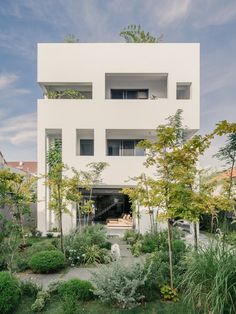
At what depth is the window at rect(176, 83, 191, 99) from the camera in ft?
61.5

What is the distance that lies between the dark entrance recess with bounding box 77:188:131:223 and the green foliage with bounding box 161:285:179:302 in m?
13.5

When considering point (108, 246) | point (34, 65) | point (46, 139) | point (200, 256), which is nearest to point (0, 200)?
point (46, 139)

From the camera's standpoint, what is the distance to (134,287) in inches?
232

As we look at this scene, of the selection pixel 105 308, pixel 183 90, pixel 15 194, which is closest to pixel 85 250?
pixel 105 308

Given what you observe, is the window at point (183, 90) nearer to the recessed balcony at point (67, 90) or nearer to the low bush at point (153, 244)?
the recessed balcony at point (67, 90)

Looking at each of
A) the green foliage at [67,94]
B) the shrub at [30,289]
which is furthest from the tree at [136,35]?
the shrub at [30,289]

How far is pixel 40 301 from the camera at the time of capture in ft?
20.2

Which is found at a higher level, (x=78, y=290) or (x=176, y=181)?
(x=176, y=181)

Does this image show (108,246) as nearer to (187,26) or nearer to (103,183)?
(103,183)

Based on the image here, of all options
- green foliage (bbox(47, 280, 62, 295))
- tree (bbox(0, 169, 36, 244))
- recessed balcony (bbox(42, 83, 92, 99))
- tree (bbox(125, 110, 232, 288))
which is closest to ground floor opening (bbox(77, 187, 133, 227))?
tree (bbox(0, 169, 36, 244))

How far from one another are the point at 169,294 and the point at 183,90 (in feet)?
53.0

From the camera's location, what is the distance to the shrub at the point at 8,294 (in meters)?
5.82

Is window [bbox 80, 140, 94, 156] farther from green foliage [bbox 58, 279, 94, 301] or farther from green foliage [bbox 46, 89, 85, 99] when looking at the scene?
green foliage [bbox 58, 279, 94, 301]

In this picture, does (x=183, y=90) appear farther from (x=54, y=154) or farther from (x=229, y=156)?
(x=229, y=156)
